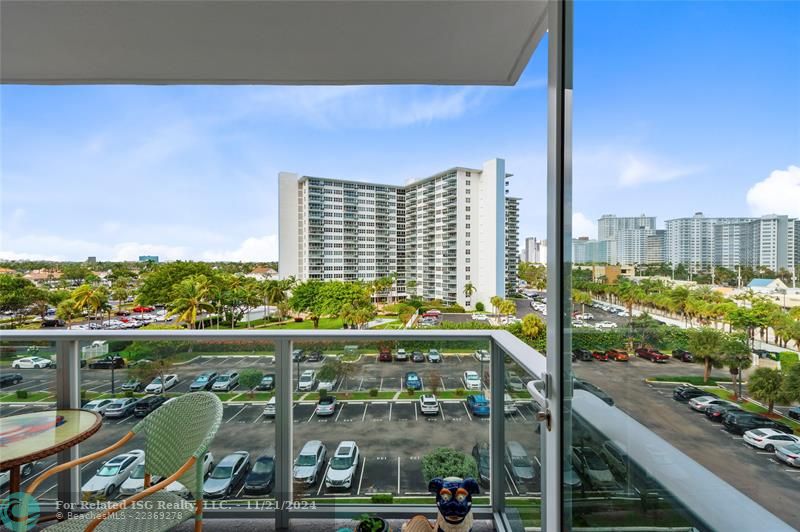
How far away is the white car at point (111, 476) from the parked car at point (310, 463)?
2.82 ft

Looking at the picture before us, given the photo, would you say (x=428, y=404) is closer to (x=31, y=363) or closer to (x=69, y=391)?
(x=69, y=391)

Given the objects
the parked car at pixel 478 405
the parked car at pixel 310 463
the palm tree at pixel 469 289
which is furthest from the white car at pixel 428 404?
the palm tree at pixel 469 289

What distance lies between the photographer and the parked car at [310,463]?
2.04 m

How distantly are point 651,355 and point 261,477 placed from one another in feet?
6.96

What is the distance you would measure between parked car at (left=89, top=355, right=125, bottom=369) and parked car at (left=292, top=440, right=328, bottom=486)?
4.16ft

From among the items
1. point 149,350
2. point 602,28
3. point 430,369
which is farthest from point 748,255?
point 149,350

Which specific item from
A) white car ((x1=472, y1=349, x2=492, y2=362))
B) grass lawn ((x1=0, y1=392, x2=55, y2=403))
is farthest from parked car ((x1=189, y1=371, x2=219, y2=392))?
white car ((x1=472, y1=349, x2=492, y2=362))

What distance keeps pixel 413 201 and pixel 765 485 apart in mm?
7690

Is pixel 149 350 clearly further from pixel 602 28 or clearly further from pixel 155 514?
pixel 602 28

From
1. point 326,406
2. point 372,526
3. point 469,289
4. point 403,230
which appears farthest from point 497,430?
point 403,230

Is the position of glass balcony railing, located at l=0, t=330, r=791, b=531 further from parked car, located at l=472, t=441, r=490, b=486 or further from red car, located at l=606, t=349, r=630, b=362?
red car, located at l=606, t=349, r=630, b=362

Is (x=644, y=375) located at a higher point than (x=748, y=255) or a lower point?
lower

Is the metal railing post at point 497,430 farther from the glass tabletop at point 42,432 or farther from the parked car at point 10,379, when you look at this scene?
the parked car at point 10,379

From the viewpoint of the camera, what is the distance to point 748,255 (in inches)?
20.9
